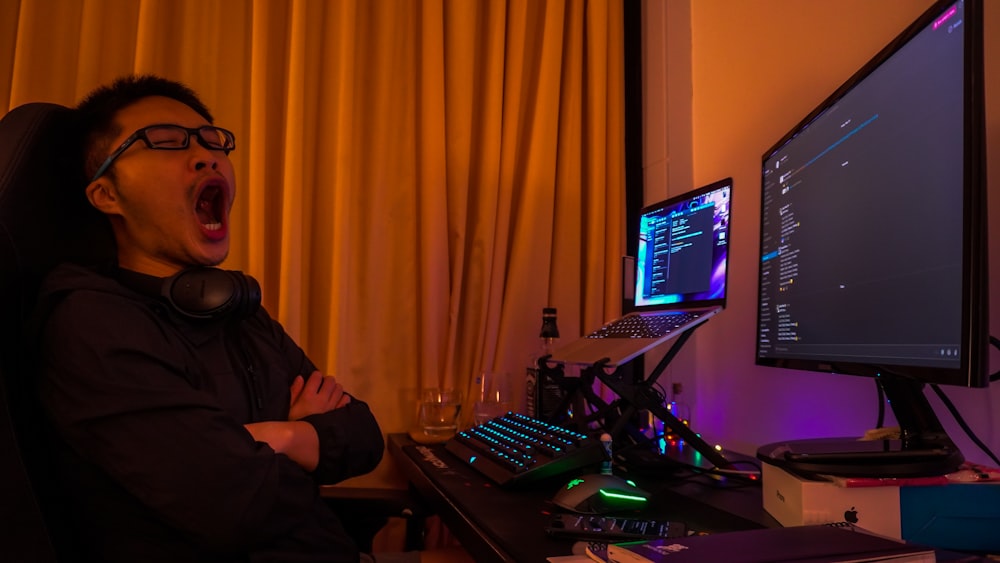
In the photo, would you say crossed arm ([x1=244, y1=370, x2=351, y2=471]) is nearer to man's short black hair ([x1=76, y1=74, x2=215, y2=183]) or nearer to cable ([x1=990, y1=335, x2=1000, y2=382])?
man's short black hair ([x1=76, y1=74, x2=215, y2=183])

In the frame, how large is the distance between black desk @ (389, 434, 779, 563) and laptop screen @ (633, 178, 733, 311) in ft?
1.39

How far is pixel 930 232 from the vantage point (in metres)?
0.72

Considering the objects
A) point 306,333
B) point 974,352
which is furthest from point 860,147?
point 306,333

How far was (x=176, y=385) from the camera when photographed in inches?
33.1

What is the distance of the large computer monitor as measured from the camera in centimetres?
66

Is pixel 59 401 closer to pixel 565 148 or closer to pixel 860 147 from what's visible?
pixel 860 147

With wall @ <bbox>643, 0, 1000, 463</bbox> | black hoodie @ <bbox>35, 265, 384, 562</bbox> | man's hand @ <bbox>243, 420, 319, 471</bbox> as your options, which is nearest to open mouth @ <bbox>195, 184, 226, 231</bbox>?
black hoodie @ <bbox>35, 265, 384, 562</bbox>

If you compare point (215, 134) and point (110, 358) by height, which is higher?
point (215, 134)

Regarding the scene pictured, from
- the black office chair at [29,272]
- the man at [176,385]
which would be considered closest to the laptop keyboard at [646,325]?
the man at [176,385]

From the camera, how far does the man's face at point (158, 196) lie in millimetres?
1013

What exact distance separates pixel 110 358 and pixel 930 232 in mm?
1048

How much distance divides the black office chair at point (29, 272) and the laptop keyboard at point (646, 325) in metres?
0.99

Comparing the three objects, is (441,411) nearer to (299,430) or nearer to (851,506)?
(299,430)

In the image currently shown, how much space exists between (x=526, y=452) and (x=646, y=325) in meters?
0.47
